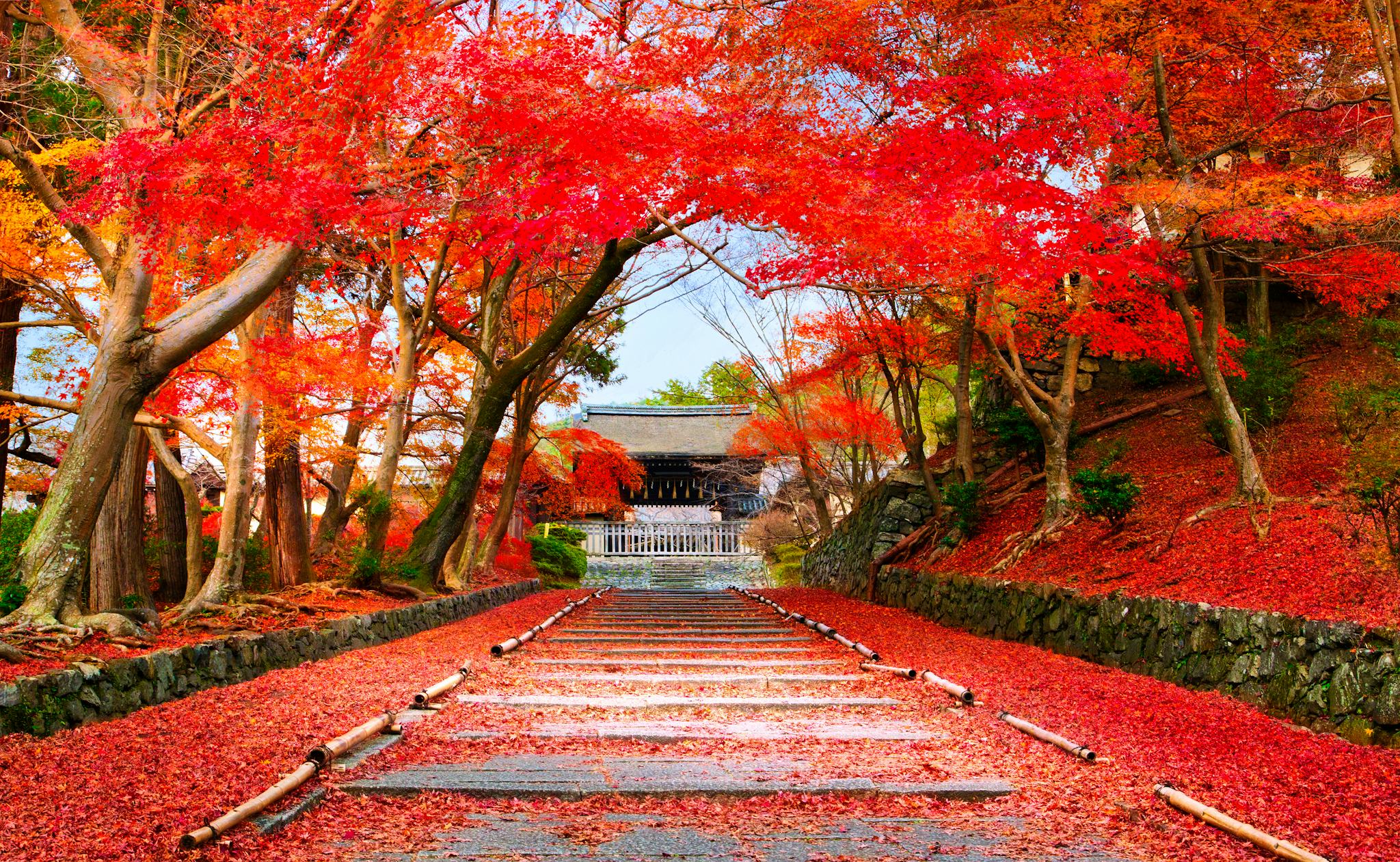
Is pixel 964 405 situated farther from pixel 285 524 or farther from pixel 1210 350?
pixel 285 524

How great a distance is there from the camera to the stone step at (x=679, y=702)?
6227 millimetres

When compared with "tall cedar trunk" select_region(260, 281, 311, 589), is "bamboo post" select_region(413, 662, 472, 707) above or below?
below

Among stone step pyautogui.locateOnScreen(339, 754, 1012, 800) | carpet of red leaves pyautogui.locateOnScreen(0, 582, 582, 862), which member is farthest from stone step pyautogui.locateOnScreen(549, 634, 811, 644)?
stone step pyautogui.locateOnScreen(339, 754, 1012, 800)

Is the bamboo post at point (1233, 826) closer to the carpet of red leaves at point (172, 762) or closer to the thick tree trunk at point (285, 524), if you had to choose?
the carpet of red leaves at point (172, 762)

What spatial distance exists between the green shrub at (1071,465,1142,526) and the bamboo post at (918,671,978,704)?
3.76 m

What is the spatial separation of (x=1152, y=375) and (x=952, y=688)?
34.6ft

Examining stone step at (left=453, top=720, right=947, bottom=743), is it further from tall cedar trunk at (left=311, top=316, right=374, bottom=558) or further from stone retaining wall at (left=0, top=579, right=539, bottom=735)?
tall cedar trunk at (left=311, top=316, right=374, bottom=558)

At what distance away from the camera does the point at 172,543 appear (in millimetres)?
12570

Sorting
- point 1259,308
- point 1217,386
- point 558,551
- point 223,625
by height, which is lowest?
point 223,625

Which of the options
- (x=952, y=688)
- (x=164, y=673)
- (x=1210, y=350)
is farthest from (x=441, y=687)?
(x=1210, y=350)

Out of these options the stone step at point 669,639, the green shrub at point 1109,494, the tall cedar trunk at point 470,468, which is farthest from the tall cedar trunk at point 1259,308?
the tall cedar trunk at point 470,468

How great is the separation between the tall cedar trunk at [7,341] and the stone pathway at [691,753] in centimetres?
595

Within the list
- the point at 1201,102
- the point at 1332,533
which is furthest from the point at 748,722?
the point at 1201,102

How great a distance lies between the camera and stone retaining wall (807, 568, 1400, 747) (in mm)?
5133
